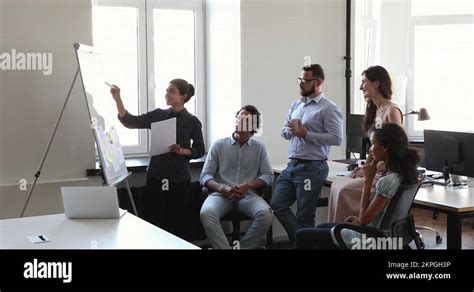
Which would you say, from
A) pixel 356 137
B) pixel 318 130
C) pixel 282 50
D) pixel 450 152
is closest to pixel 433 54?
pixel 356 137

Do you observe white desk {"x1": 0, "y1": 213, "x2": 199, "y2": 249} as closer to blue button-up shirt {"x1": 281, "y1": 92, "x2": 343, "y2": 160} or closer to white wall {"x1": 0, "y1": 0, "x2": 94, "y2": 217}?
white wall {"x1": 0, "y1": 0, "x2": 94, "y2": 217}

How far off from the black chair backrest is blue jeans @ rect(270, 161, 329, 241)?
1.00 metres

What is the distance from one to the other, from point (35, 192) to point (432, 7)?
177 inches

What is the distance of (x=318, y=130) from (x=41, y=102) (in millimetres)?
1983

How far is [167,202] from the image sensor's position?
4043 millimetres

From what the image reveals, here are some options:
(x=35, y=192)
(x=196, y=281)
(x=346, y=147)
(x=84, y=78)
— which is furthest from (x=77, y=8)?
(x=196, y=281)

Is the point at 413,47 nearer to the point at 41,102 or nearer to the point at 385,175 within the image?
the point at 385,175

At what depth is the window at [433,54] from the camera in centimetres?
609

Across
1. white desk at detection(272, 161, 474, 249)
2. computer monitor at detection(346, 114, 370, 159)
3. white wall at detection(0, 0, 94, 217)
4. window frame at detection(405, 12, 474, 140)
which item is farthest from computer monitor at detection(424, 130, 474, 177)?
white wall at detection(0, 0, 94, 217)

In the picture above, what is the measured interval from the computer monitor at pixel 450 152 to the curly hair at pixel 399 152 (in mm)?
842

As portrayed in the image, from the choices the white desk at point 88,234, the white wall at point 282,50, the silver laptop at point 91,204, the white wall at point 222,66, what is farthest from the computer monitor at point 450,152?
the silver laptop at point 91,204

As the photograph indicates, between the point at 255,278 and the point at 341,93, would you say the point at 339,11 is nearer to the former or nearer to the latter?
the point at 341,93

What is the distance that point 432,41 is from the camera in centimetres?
617

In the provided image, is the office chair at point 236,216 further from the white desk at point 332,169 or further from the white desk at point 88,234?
the white desk at point 88,234
